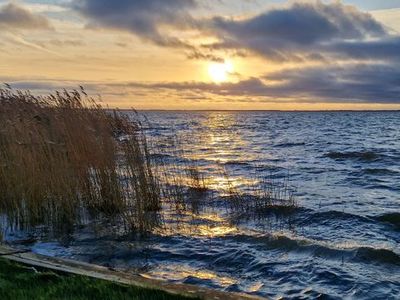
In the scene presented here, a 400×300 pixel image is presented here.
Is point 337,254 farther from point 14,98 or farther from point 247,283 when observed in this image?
point 14,98

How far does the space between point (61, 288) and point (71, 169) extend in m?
5.08

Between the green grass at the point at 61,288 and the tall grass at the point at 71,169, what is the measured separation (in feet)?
12.7

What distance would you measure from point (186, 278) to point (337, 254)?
3030 millimetres

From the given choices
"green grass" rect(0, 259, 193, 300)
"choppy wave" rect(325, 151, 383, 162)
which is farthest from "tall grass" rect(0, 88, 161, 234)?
"choppy wave" rect(325, 151, 383, 162)

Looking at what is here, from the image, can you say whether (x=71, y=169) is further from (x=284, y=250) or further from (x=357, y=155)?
(x=357, y=155)

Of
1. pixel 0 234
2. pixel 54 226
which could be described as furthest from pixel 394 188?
pixel 0 234

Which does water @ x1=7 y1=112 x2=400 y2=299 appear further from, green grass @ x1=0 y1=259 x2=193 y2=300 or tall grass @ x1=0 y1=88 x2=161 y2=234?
green grass @ x1=0 y1=259 x2=193 y2=300

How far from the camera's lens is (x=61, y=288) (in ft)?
16.6

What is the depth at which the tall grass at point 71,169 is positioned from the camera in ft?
30.8

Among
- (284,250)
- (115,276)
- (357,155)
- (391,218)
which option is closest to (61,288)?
(115,276)

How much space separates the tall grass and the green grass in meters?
3.87

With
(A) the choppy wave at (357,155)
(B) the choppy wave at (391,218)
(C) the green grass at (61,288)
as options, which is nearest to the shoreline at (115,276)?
(C) the green grass at (61,288)

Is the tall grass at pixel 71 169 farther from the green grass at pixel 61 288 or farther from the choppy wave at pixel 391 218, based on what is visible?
the choppy wave at pixel 391 218

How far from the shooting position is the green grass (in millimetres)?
4836
